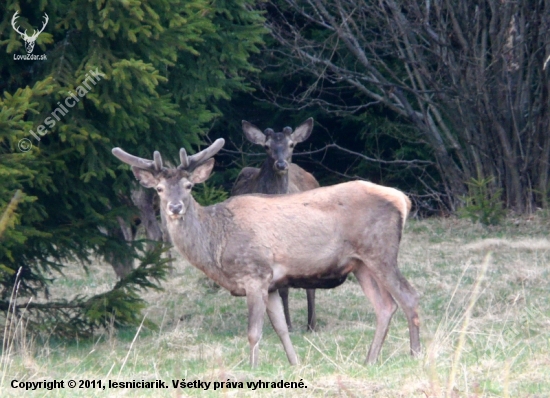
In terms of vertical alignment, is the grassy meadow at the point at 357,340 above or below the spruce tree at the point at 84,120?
below

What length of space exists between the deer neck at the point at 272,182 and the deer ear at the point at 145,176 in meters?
2.54

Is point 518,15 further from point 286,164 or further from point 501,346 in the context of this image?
point 501,346

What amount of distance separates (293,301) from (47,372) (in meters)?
4.38

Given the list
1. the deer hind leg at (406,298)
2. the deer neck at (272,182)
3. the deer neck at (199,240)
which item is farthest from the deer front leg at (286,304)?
the deer hind leg at (406,298)

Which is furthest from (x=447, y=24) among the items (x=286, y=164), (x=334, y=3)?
(x=286, y=164)

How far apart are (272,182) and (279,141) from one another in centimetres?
59

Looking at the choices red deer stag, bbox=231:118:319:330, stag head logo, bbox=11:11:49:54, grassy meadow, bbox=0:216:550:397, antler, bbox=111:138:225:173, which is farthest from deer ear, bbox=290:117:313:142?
stag head logo, bbox=11:11:49:54

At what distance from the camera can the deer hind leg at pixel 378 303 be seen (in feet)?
25.0

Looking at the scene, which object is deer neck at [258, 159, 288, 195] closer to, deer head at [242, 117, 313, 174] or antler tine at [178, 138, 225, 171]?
deer head at [242, 117, 313, 174]

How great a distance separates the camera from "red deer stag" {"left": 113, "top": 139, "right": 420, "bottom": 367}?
7613mm

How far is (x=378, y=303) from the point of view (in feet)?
25.8

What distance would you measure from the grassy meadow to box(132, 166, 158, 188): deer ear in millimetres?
1296

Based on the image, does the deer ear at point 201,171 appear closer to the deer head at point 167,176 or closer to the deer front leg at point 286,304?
the deer head at point 167,176

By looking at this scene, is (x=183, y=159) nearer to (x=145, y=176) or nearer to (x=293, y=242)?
(x=145, y=176)
